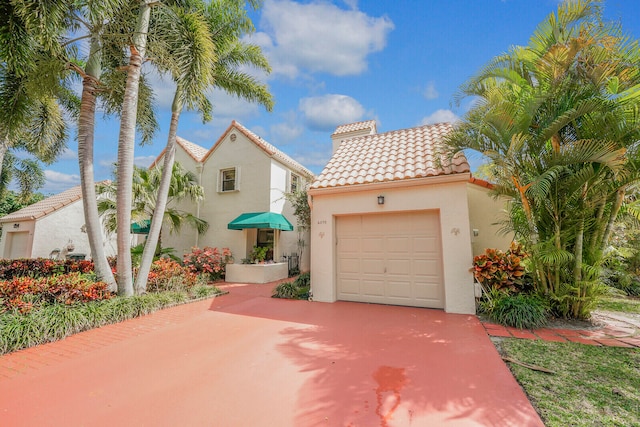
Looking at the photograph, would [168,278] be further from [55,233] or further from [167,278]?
[55,233]

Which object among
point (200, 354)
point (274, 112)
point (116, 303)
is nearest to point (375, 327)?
point (200, 354)

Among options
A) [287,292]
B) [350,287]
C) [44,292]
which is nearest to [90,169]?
[44,292]

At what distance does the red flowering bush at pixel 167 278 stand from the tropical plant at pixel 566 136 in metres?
10.5

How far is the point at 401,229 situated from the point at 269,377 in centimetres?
593

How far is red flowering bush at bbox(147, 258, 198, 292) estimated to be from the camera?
9.95 meters

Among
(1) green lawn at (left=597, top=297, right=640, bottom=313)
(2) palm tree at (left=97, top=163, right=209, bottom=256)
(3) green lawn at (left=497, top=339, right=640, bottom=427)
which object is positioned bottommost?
(3) green lawn at (left=497, top=339, right=640, bottom=427)

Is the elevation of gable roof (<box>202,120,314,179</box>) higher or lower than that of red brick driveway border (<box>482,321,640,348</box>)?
higher

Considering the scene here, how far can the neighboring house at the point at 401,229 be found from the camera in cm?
767

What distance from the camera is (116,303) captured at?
7371 millimetres

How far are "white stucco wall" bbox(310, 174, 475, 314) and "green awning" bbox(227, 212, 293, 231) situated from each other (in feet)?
16.3

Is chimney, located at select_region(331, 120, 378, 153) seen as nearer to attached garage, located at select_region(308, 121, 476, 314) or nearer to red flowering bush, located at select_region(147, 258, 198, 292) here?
attached garage, located at select_region(308, 121, 476, 314)

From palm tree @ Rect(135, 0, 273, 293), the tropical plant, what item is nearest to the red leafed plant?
the tropical plant

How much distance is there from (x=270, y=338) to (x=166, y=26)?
34.2ft

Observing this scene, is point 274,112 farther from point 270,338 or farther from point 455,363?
point 455,363
